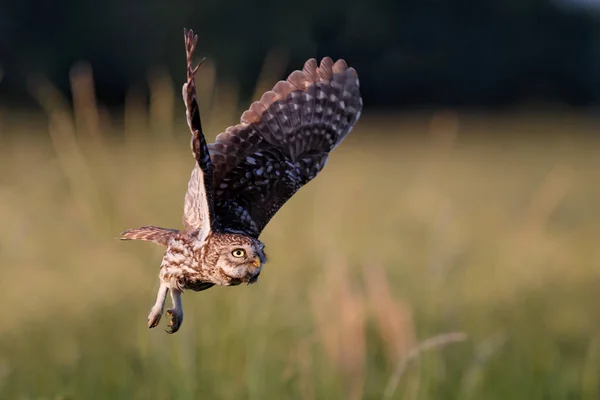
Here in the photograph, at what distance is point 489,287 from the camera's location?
9156 mm

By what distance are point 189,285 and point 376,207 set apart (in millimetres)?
13803

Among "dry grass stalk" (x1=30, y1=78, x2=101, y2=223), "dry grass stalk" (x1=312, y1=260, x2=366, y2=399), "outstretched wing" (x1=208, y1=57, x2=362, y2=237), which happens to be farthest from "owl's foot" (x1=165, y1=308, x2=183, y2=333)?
"dry grass stalk" (x1=30, y1=78, x2=101, y2=223)

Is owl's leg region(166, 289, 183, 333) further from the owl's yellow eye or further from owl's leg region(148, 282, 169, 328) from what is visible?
the owl's yellow eye

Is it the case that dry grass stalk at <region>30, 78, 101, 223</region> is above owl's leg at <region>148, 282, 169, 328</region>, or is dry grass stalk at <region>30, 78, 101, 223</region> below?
above

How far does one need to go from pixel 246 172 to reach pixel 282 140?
1.45 ft

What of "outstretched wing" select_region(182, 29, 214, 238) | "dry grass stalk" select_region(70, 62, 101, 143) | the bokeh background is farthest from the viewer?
the bokeh background

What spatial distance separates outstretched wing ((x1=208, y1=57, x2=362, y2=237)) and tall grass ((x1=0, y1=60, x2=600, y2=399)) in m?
0.62

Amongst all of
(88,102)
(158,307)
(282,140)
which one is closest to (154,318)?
(158,307)

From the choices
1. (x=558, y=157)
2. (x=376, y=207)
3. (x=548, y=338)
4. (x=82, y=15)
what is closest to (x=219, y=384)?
(x=548, y=338)

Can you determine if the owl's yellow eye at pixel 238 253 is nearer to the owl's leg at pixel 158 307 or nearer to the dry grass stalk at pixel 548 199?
the owl's leg at pixel 158 307

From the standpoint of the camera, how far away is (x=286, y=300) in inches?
267

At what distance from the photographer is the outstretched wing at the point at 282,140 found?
10.7 feet

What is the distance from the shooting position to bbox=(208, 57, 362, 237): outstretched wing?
Result: 326 centimetres

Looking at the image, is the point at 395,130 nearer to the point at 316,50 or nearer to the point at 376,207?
the point at 376,207
